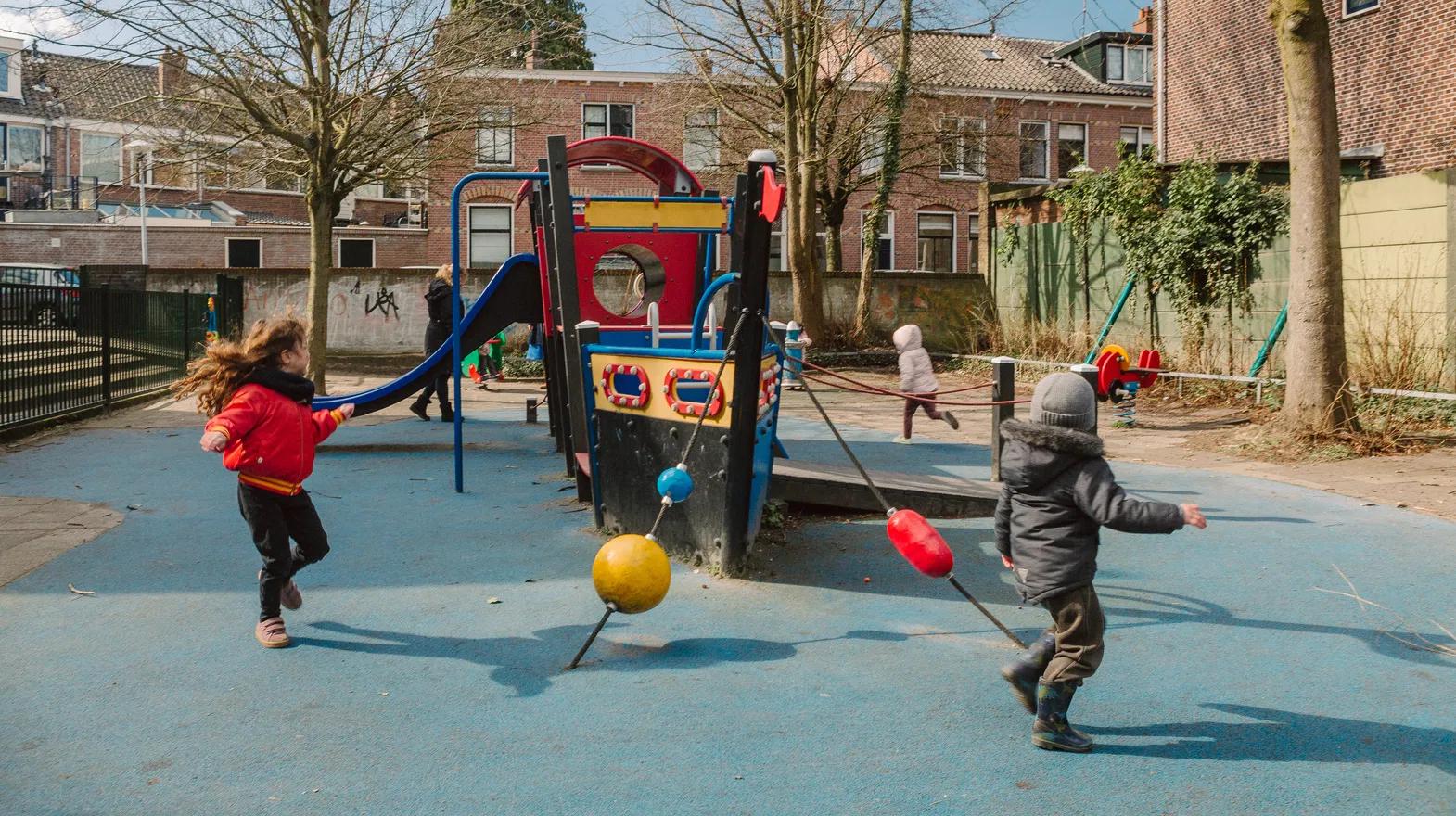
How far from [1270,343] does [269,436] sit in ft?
41.3

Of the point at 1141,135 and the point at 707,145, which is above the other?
the point at 1141,135

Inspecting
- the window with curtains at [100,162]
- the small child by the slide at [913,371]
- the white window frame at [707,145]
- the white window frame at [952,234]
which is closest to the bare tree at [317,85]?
the small child by the slide at [913,371]

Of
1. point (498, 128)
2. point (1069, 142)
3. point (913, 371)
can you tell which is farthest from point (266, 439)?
point (1069, 142)

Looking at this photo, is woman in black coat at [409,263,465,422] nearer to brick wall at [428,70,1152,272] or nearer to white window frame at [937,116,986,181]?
brick wall at [428,70,1152,272]

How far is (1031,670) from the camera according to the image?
427 centimetres

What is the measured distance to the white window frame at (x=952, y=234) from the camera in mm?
40625

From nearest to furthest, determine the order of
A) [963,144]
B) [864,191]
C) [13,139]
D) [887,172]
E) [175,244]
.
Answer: [887,172], [963,144], [175,244], [864,191], [13,139]

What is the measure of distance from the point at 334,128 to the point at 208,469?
8.51 meters

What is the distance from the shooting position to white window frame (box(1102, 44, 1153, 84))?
139ft

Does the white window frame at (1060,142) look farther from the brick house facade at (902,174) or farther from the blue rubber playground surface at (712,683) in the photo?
the blue rubber playground surface at (712,683)

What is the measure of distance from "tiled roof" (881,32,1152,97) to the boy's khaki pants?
35.1m

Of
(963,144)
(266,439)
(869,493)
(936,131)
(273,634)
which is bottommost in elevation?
(273,634)

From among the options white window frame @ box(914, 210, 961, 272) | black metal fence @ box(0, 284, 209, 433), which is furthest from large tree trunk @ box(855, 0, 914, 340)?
black metal fence @ box(0, 284, 209, 433)

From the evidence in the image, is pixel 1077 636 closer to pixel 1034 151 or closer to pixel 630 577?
pixel 630 577
